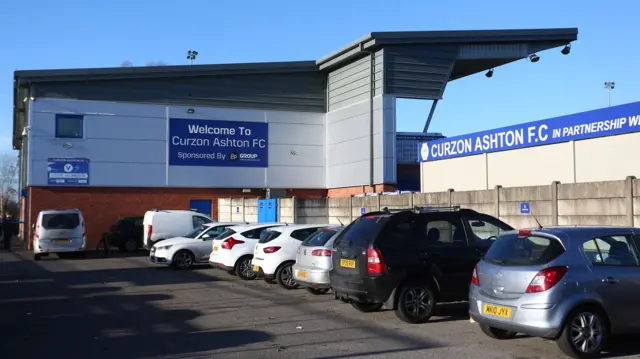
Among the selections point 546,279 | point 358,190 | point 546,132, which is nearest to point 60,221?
point 358,190

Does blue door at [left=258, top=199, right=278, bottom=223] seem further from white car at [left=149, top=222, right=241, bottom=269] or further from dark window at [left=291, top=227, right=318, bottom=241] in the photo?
dark window at [left=291, top=227, right=318, bottom=241]

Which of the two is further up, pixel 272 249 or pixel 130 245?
pixel 272 249

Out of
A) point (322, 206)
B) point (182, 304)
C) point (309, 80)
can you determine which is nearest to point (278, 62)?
point (309, 80)

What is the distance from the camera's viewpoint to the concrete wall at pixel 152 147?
3350 centimetres

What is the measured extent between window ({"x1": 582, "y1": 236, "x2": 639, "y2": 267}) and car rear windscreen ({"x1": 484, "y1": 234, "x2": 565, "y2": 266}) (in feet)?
1.28

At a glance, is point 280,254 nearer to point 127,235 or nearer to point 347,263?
point 347,263

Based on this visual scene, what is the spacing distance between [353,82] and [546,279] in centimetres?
2841

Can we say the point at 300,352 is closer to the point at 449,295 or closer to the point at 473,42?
the point at 449,295

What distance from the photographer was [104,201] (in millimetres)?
34750

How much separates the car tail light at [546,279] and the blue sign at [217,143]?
99.3 feet

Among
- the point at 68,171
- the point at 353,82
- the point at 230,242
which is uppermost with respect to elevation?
the point at 353,82

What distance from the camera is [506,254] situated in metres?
8.48

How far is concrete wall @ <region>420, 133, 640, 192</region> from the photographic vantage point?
59.2ft

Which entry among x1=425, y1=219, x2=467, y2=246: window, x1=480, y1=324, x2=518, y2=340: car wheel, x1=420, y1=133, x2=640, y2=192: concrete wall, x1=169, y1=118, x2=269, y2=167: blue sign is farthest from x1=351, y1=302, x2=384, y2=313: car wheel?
x1=169, y1=118, x2=269, y2=167: blue sign
